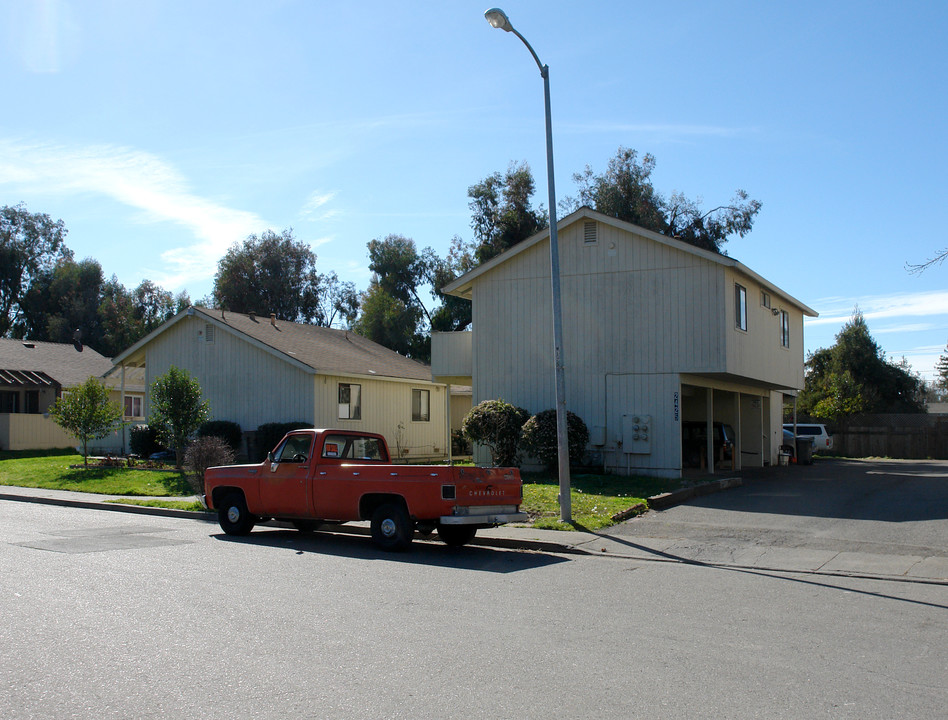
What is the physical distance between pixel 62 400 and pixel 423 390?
13.0 metres

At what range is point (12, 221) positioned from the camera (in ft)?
214

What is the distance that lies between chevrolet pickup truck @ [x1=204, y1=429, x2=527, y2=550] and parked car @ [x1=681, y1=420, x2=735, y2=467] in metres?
14.5

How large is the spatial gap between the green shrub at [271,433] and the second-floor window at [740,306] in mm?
12969

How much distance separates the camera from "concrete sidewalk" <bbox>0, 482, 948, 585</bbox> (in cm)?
1077

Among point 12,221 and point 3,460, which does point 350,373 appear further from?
point 12,221

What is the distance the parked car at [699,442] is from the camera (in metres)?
A: 25.9

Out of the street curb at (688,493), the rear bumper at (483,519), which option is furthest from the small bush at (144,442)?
the rear bumper at (483,519)

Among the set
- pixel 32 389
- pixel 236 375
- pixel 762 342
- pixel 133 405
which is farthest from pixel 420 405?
pixel 32 389

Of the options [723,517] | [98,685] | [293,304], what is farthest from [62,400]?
[293,304]

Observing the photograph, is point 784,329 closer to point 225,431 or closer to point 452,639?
point 225,431

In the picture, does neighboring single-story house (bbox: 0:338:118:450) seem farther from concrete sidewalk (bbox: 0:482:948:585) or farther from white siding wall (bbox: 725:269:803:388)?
concrete sidewalk (bbox: 0:482:948:585)

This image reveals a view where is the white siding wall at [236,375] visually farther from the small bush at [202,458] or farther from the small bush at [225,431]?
the small bush at [202,458]

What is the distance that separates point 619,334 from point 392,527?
11705mm

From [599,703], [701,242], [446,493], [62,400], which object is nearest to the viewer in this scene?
[599,703]
